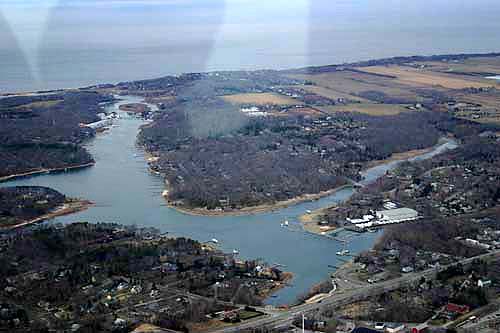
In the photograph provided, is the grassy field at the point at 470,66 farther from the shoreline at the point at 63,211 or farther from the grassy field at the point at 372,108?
the shoreline at the point at 63,211

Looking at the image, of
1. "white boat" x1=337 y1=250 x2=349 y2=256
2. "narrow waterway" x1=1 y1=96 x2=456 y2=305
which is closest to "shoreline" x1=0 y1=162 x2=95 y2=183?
"narrow waterway" x1=1 y1=96 x2=456 y2=305

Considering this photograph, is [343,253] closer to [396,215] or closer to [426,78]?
[396,215]

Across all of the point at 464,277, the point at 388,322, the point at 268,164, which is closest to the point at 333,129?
the point at 268,164

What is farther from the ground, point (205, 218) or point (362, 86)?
point (362, 86)

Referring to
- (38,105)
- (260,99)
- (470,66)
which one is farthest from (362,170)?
(470,66)

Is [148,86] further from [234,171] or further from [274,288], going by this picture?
[274,288]

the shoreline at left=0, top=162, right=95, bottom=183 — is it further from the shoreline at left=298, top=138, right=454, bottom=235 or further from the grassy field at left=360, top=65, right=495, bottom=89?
the grassy field at left=360, top=65, right=495, bottom=89
